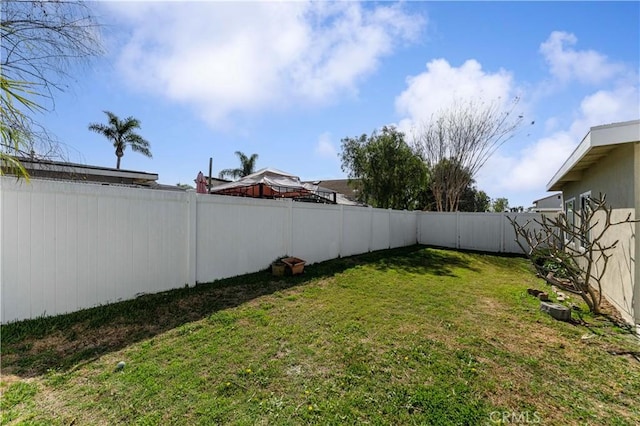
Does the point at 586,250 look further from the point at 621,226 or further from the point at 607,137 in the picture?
the point at 607,137

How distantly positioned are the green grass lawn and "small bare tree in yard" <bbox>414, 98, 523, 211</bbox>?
12.0 meters

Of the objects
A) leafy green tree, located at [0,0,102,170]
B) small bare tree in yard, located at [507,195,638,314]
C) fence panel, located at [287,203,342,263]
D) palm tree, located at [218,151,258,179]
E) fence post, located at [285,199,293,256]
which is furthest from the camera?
palm tree, located at [218,151,258,179]

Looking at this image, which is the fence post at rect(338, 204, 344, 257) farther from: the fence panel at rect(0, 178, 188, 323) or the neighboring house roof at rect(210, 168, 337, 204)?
the fence panel at rect(0, 178, 188, 323)

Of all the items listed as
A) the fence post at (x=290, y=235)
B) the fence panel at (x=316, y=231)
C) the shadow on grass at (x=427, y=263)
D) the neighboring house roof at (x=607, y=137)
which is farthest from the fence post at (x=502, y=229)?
the fence post at (x=290, y=235)

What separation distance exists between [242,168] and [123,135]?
912 centimetres

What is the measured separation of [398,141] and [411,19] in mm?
6571

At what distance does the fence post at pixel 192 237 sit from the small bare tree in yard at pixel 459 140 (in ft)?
45.1

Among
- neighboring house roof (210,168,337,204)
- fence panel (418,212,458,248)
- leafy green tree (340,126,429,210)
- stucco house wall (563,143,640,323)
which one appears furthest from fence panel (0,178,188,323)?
fence panel (418,212,458,248)

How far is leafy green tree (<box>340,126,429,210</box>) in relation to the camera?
13.1 m

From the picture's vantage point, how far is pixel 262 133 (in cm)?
1112

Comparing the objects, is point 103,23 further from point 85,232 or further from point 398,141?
point 398,141

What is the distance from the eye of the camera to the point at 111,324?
365 cm

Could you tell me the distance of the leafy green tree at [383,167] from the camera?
516 inches

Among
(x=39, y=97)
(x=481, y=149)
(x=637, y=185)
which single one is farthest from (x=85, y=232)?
(x=481, y=149)
